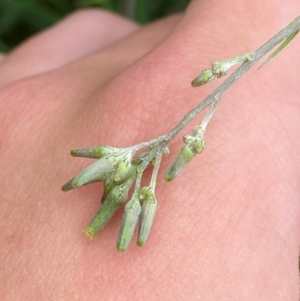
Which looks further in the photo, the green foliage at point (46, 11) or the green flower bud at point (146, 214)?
the green foliage at point (46, 11)

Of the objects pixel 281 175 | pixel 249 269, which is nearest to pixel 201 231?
pixel 249 269

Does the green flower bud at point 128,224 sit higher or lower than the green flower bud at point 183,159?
lower

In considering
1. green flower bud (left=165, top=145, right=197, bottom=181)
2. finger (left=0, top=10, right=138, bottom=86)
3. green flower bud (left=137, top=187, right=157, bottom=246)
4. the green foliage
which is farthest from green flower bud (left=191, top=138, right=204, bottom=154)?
the green foliage

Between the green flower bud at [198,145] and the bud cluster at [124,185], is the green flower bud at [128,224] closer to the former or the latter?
the bud cluster at [124,185]

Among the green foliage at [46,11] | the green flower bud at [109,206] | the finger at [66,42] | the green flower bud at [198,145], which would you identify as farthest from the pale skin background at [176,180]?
the green foliage at [46,11]

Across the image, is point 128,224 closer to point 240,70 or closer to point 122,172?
point 122,172

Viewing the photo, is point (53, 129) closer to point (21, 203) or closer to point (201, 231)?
point (21, 203)

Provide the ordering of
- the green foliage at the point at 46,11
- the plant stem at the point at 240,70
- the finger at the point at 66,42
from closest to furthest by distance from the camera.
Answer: the plant stem at the point at 240,70 < the finger at the point at 66,42 < the green foliage at the point at 46,11
